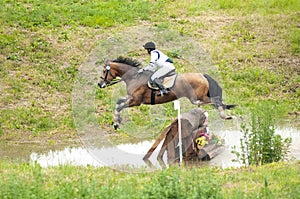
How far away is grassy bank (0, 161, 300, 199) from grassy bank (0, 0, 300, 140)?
23.0ft

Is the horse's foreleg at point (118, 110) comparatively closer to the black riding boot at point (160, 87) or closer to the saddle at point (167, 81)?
the saddle at point (167, 81)

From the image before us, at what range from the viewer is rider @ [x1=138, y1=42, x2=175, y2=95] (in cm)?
1388

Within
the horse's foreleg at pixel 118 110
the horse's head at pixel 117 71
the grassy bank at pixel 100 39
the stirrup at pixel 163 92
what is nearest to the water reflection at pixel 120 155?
the horse's foreleg at pixel 118 110

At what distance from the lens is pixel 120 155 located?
15445 millimetres

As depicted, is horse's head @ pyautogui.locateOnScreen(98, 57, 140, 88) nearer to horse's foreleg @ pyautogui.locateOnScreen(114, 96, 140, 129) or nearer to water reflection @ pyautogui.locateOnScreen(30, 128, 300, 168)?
horse's foreleg @ pyautogui.locateOnScreen(114, 96, 140, 129)

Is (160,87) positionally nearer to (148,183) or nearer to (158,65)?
(158,65)

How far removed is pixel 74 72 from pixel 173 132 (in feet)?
30.1

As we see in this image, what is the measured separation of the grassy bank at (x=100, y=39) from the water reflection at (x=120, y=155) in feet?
7.07

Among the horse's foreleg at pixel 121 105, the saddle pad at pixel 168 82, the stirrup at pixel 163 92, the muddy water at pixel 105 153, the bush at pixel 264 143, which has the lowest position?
the muddy water at pixel 105 153

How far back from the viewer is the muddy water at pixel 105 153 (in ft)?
47.4

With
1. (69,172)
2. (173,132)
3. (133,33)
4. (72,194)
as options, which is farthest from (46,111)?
(72,194)

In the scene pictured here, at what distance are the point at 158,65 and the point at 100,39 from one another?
10943 millimetres

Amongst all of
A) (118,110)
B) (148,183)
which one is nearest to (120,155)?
(118,110)

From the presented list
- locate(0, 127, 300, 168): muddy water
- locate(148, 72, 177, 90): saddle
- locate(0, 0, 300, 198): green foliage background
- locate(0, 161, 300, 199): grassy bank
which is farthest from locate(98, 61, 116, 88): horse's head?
locate(0, 161, 300, 199): grassy bank
